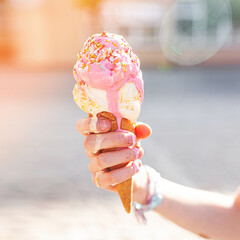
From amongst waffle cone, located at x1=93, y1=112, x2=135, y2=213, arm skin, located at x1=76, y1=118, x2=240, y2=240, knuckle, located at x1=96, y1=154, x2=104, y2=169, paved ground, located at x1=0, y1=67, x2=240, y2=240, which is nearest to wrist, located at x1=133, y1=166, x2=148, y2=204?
arm skin, located at x1=76, y1=118, x2=240, y2=240

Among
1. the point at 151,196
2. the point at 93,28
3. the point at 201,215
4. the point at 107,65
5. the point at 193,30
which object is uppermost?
the point at 93,28

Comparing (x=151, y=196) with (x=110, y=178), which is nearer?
(x=110, y=178)

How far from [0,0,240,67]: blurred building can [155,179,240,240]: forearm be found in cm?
1447

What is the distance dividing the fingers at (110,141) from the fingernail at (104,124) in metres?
0.02

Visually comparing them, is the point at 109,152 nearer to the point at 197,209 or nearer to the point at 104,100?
the point at 104,100

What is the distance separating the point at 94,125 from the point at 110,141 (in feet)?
0.24

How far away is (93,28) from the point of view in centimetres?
1538

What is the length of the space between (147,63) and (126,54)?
583 inches

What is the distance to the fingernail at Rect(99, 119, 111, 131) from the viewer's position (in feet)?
3.71

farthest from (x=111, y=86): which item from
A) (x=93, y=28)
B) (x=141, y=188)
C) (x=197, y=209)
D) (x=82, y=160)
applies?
(x=93, y=28)

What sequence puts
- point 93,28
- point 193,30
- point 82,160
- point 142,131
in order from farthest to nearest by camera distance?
point 193,30 < point 93,28 < point 82,160 < point 142,131

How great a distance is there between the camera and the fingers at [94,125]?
3.72ft

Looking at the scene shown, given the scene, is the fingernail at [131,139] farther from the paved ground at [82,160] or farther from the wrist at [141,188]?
the paved ground at [82,160]

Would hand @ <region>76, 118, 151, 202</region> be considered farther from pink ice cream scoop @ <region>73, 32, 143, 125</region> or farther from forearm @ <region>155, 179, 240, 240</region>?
forearm @ <region>155, 179, 240, 240</region>
